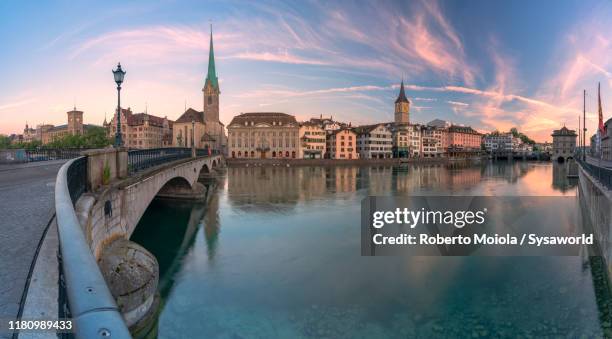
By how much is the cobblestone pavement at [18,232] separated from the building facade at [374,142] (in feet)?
387

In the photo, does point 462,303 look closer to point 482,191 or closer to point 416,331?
point 416,331

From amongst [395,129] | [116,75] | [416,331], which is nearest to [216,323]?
[416,331]

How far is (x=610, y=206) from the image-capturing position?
46.6 ft

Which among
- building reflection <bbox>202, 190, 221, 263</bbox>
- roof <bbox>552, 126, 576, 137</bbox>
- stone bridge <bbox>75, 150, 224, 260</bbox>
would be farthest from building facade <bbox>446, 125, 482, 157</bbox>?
stone bridge <bbox>75, 150, 224, 260</bbox>

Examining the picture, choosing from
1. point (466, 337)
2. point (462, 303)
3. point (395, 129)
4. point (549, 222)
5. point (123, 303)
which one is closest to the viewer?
point (123, 303)

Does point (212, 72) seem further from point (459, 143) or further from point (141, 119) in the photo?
point (459, 143)

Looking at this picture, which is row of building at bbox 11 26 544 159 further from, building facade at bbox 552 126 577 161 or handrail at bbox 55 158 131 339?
handrail at bbox 55 158 131 339

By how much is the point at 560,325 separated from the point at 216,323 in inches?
434

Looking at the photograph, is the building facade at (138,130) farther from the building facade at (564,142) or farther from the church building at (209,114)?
the building facade at (564,142)

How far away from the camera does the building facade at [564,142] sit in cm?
15000

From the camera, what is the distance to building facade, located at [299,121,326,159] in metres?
119

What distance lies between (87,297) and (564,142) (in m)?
183

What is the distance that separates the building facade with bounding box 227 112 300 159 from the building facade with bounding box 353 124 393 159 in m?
24.3

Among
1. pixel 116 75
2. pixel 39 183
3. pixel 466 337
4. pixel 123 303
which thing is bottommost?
pixel 466 337
